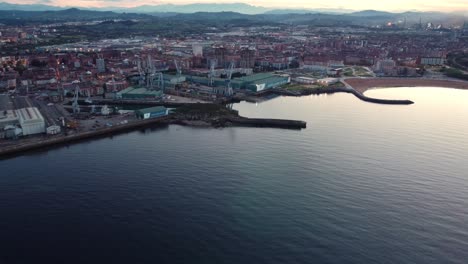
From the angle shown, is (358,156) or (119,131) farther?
(119,131)

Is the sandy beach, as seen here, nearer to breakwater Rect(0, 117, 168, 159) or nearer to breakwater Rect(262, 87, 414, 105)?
breakwater Rect(262, 87, 414, 105)

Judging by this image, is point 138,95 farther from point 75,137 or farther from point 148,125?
point 75,137

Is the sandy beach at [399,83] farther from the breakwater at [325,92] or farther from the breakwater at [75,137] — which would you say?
the breakwater at [75,137]

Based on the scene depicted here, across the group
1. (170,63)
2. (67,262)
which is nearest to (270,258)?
(67,262)

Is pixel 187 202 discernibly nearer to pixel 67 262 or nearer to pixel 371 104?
A: pixel 67 262

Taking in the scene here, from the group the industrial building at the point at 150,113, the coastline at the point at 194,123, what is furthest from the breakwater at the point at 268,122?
the industrial building at the point at 150,113

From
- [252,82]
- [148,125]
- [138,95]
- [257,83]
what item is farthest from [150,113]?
[252,82]
